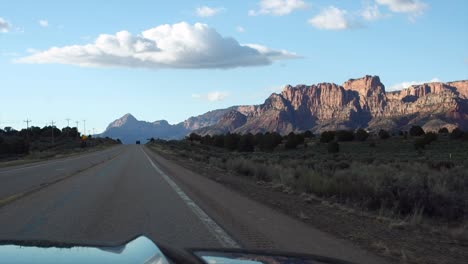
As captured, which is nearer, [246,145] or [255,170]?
[255,170]

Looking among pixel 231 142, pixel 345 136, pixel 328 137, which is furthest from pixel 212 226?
pixel 231 142

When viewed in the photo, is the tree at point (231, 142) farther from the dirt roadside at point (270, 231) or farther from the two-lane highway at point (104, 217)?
the dirt roadside at point (270, 231)

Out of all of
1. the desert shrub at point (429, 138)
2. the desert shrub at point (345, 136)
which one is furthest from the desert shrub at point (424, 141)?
the desert shrub at point (345, 136)

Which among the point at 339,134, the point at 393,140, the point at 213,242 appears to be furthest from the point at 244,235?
the point at 339,134

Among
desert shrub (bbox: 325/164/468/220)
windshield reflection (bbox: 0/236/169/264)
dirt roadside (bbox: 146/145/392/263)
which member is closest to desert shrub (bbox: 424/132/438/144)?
desert shrub (bbox: 325/164/468/220)

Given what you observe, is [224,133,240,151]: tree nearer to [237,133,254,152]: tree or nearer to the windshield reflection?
[237,133,254,152]: tree

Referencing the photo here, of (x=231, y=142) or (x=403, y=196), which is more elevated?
(x=231, y=142)

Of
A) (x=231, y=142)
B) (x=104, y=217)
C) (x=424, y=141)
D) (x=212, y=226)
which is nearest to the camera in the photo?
(x=212, y=226)

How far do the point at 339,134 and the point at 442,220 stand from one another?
7462 centimetres

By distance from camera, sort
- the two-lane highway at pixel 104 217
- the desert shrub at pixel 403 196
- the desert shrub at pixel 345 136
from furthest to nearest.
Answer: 1. the desert shrub at pixel 345 136
2. the desert shrub at pixel 403 196
3. the two-lane highway at pixel 104 217

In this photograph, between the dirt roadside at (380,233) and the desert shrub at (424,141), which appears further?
the desert shrub at (424,141)

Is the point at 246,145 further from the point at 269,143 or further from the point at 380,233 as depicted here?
the point at 380,233

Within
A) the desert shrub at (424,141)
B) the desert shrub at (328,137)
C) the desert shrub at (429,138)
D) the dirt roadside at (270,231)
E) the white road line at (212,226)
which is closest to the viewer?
the dirt roadside at (270,231)

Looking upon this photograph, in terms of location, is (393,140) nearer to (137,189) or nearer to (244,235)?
(137,189)
